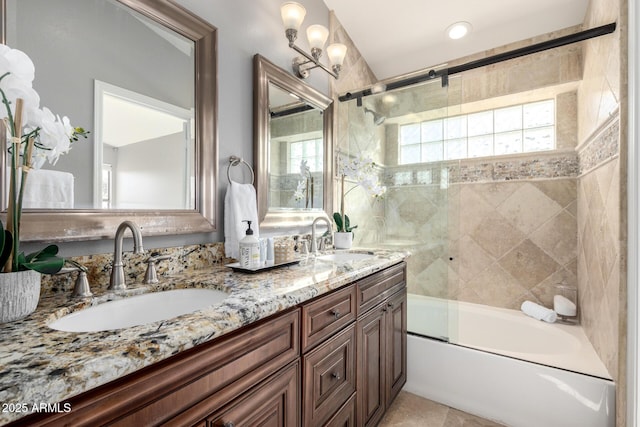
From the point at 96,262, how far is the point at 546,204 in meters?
3.03

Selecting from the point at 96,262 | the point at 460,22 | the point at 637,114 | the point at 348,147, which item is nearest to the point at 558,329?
the point at 637,114

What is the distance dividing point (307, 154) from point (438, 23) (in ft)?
4.84

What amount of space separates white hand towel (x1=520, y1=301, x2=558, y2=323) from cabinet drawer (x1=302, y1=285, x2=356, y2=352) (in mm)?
1909

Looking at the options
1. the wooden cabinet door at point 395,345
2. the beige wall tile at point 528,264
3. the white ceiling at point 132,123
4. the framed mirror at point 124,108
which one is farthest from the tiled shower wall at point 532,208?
the white ceiling at point 132,123

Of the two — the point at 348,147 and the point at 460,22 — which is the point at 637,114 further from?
the point at 348,147

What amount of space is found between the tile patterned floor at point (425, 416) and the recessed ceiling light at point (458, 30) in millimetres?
2654

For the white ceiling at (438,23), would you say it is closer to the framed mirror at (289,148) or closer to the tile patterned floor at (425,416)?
the framed mirror at (289,148)

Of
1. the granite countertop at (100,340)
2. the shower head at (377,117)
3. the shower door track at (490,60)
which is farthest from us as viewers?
the shower head at (377,117)

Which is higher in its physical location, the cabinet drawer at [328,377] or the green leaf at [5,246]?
the green leaf at [5,246]

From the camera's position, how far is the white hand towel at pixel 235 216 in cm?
132

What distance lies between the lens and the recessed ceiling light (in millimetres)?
2227

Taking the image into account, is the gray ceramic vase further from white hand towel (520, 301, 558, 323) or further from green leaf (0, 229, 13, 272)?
white hand towel (520, 301, 558, 323)

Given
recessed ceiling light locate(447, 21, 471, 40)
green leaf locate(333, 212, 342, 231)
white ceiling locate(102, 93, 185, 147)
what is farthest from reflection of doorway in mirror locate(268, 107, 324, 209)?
recessed ceiling light locate(447, 21, 471, 40)

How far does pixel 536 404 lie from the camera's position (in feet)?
5.25
